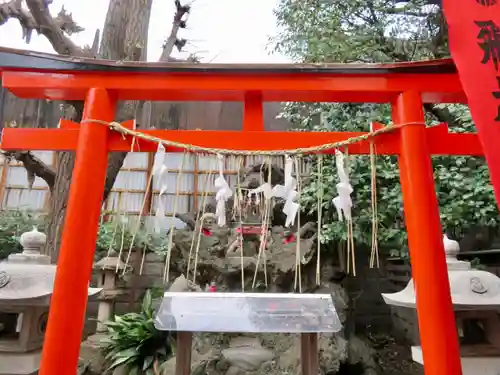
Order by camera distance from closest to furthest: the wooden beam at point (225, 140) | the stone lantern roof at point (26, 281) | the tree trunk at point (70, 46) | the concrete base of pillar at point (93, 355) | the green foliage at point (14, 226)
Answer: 1. the wooden beam at point (225, 140)
2. the stone lantern roof at point (26, 281)
3. the tree trunk at point (70, 46)
4. the concrete base of pillar at point (93, 355)
5. the green foliage at point (14, 226)

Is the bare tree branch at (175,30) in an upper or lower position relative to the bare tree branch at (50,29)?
upper

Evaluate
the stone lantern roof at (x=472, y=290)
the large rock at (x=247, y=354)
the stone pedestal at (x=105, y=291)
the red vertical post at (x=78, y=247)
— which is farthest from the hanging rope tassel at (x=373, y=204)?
the stone pedestal at (x=105, y=291)

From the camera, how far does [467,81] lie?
2.03m

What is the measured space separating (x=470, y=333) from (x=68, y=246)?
3.62m

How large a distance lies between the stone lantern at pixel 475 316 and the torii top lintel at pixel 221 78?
1.69 metres

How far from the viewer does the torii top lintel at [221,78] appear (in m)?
2.56

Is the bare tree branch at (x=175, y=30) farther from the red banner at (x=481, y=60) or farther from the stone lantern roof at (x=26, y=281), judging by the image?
the red banner at (x=481, y=60)

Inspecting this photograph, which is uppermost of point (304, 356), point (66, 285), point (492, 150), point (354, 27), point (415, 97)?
point (354, 27)

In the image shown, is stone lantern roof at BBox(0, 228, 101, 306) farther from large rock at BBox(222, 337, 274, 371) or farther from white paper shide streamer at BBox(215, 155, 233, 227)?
large rock at BBox(222, 337, 274, 371)

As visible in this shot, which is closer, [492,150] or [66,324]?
[492,150]

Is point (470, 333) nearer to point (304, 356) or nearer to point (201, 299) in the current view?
point (304, 356)

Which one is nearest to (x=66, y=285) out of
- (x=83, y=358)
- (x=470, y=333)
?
(x=470, y=333)

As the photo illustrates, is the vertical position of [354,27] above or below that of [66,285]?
above

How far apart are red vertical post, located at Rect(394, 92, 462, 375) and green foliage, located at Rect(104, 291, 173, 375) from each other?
14.7 ft
